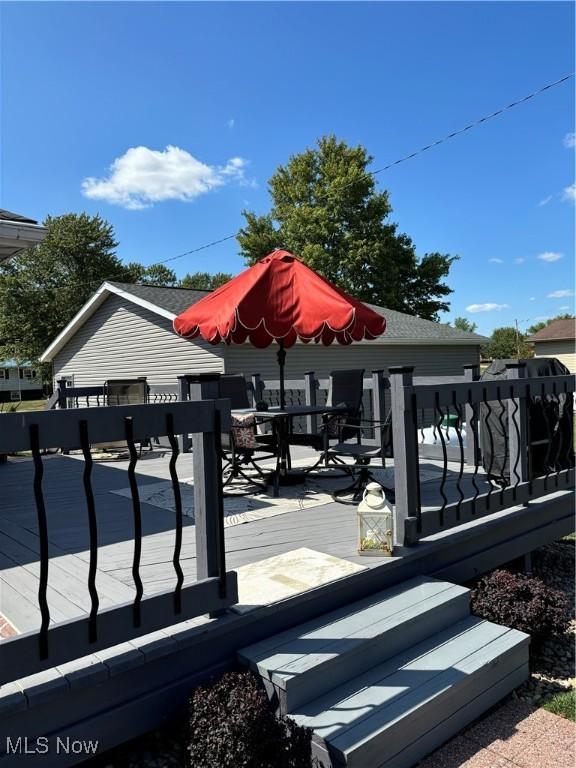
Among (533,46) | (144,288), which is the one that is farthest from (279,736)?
(144,288)

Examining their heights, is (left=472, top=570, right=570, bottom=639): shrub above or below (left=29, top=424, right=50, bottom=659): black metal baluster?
below

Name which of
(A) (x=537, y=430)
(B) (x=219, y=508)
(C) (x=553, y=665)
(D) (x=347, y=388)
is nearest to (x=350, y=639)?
(B) (x=219, y=508)

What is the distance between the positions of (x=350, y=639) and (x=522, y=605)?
137cm

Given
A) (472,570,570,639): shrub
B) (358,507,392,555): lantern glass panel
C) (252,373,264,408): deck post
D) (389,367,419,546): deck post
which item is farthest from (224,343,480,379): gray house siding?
(358,507,392,555): lantern glass panel

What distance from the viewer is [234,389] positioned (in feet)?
19.3

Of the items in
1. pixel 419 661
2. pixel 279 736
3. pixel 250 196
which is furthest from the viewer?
pixel 250 196

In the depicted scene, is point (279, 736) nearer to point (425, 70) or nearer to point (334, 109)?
point (425, 70)

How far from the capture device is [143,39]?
948 cm

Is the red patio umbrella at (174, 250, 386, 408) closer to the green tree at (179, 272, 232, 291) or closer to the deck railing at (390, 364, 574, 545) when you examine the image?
the deck railing at (390, 364, 574, 545)

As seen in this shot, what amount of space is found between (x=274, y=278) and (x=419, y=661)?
9.81ft

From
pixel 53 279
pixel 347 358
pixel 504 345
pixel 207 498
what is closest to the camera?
pixel 207 498

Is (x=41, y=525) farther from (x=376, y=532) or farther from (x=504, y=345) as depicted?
(x=504, y=345)

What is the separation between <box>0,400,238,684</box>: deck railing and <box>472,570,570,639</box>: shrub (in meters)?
1.72

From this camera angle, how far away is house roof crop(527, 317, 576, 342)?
90.2 feet
